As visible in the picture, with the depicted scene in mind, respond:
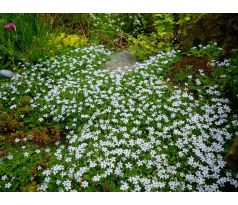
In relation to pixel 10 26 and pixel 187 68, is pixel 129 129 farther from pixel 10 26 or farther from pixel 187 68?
pixel 10 26

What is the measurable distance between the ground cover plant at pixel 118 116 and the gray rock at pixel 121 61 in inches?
5.9

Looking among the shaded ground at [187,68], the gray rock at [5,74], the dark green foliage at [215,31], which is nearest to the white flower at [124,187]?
the shaded ground at [187,68]

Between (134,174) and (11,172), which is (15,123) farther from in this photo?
(134,174)

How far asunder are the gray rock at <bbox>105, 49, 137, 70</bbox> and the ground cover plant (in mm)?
149

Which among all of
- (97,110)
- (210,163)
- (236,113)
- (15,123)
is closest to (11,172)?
(15,123)

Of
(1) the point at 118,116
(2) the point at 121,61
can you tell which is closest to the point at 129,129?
(1) the point at 118,116

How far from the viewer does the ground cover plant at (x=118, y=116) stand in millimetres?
4164

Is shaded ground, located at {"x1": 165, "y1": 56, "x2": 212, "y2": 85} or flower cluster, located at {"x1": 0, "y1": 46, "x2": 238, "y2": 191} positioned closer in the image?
flower cluster, located at {"x1": 0, "y1": 46, "x2": 238, "y2": 191}

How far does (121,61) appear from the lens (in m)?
6.82

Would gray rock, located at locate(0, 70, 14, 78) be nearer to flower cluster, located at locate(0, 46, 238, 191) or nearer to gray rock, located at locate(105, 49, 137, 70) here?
flower cluster, located at locate(0, 46, 238, 191)

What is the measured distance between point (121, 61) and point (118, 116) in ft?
6.75

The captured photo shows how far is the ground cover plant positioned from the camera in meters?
4.16

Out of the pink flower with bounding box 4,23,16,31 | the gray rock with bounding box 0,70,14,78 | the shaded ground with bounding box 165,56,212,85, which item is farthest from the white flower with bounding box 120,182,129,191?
the pink flower with bounding box 4,23,16,31

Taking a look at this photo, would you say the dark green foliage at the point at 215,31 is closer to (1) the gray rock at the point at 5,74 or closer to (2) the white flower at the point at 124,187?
(2) the white flower at the point at 124,187
